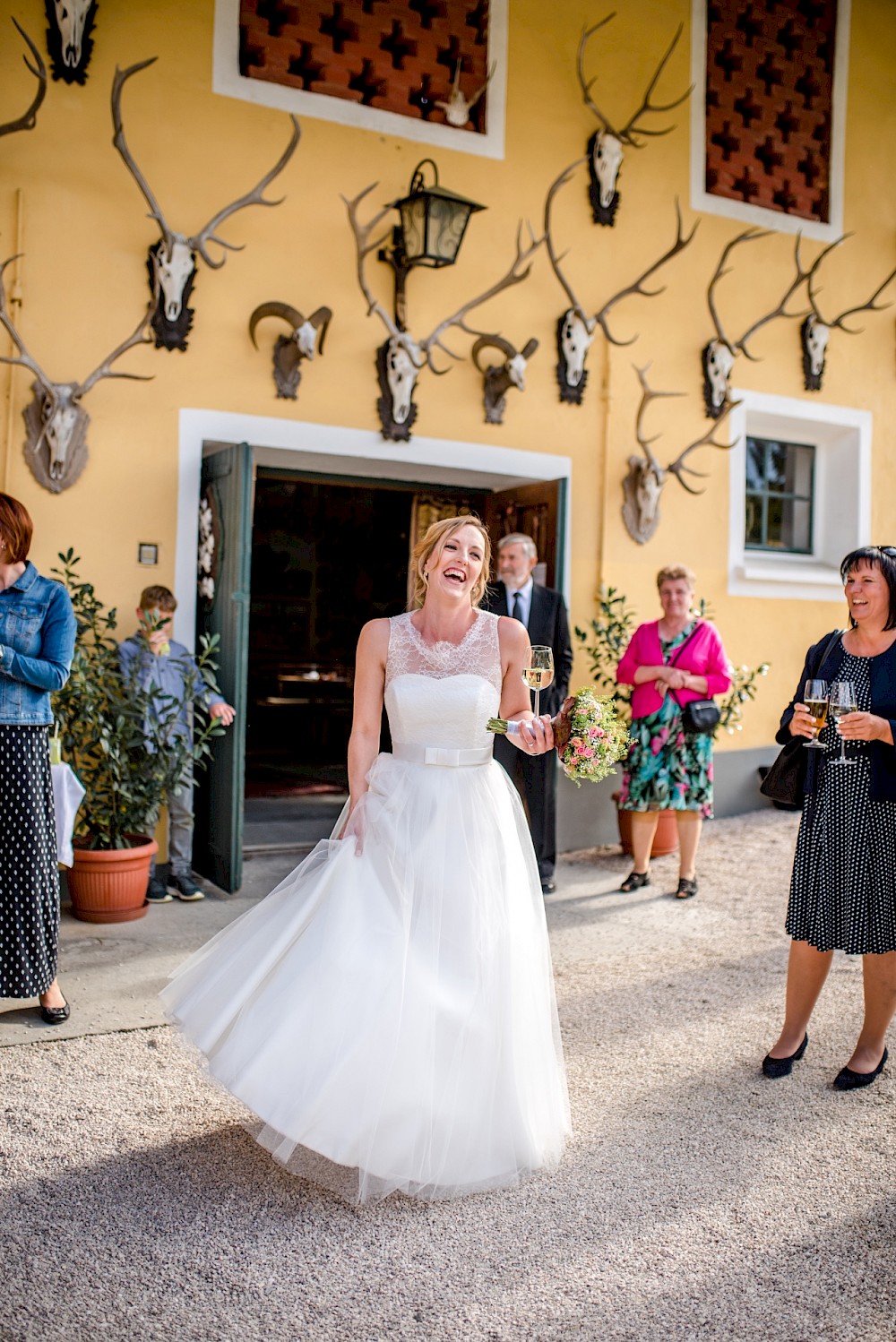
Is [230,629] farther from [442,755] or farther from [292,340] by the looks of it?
[442,755]

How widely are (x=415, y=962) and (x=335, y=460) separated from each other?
4.88 meters

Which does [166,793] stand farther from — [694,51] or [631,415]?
[694,51]

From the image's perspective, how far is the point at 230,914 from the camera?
607 centimetres

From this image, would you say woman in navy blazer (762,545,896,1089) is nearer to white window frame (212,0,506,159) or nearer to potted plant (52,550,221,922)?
potted plant (52,550,221,922)

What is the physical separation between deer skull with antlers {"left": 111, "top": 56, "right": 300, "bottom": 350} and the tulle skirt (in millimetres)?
4105

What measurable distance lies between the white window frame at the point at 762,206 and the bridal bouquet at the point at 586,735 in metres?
6.70

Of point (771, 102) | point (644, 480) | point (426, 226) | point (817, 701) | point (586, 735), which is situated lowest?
point (586, 735)

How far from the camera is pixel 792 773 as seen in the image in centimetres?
405

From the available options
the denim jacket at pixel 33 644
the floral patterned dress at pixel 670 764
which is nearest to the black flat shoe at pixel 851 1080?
the floral patterned dress at pixel 670 764

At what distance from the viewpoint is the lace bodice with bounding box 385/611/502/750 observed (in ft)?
11.4

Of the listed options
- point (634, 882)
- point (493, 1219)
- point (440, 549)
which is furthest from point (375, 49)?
point (493, 1219)

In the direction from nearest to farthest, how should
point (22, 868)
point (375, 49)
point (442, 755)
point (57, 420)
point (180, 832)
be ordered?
point (442, 755), point (22, 868), point (57, 420), point (180, 832), point (375, 49)

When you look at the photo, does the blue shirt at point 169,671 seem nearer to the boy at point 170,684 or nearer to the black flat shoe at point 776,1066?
the boy at point 170,684

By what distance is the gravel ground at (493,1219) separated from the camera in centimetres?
255
